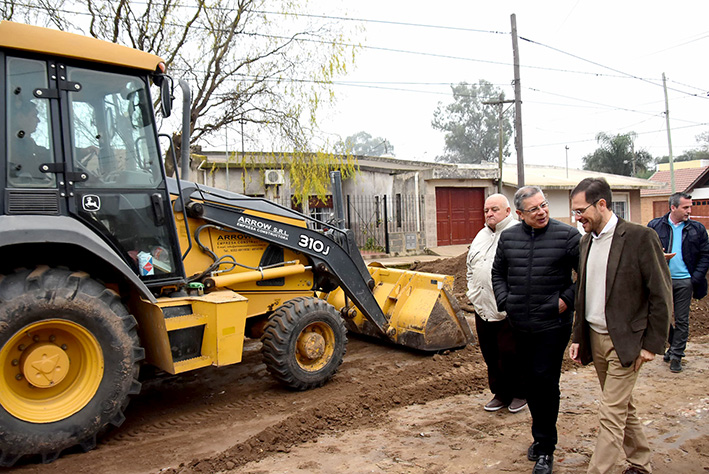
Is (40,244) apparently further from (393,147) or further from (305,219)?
(393,147)

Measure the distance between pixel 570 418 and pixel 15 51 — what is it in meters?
4.93

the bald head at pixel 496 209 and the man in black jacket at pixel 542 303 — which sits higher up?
the bald head at pixel 496 209

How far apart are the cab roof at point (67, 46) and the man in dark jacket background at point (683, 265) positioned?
5.30m

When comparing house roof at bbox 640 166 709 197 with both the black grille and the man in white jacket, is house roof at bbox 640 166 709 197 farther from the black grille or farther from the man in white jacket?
the black grille

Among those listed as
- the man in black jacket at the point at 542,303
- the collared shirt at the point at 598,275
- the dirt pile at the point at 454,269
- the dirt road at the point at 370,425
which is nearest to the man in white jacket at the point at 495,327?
the dirt road at the point at 370,425

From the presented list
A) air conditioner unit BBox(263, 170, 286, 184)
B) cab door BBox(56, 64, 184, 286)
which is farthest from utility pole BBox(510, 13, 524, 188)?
cab door BBox(56, 64, 184, 286)

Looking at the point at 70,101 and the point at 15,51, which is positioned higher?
the point at 15,51

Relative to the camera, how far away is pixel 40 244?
3.66 metres

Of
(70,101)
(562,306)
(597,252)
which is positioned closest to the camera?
(597,252)

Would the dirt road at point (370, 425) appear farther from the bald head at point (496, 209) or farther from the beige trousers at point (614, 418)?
the bald head at point (496, 209)

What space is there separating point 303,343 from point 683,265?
405 centimetres

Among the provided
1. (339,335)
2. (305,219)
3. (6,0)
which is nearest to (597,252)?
(339,335)

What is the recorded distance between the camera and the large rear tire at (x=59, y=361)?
11.1ft

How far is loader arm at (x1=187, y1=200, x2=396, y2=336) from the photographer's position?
4.95 metres
